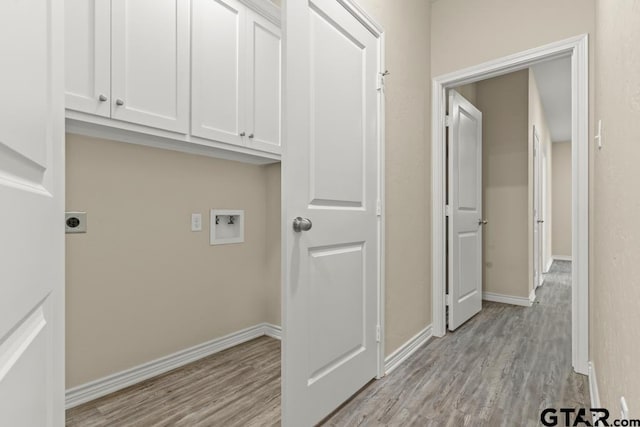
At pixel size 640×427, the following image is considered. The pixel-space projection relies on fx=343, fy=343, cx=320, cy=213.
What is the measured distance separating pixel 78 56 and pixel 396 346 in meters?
2.30

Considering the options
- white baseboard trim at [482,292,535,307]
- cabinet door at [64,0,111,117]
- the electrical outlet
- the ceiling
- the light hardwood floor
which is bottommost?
the light hardwood floor

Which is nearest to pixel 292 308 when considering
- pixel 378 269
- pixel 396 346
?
pixel 378 269

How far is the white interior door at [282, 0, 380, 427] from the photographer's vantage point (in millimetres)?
1404

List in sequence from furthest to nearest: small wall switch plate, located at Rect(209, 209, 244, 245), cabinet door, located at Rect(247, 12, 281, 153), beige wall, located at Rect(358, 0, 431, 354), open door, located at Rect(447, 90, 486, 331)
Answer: open door, located at Rect(447, 90, 486, 331), small wall switch plate, located at Rect(209, 209, 244, 245), cabinet door, located at Rect(247, 12, 281, 153), beige wall, located at Rect(358, 0, 431, 354)

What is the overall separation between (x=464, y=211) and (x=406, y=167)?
0.97 meters

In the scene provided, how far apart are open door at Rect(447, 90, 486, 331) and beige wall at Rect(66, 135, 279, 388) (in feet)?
5.22

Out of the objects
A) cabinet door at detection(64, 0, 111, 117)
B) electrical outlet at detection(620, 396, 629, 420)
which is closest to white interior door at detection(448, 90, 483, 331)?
electrical outlet at detection(620, 396, 629, 420)

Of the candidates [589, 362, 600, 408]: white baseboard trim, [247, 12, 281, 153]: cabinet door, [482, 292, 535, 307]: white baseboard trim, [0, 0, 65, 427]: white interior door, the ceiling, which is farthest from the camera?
the ceiling

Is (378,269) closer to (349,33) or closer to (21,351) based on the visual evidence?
(349,33)

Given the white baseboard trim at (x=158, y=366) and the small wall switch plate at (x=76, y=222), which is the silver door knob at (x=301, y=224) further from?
the white baseboard trim at (x=158, y=366)

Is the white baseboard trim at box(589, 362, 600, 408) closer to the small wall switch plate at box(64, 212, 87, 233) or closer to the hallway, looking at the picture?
the hallway

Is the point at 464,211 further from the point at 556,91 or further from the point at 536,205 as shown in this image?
the point at 556,91

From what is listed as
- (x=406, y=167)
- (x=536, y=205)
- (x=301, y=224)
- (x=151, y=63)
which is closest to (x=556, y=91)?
(x=536, y=205)

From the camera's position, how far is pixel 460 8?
2588 millimetres
